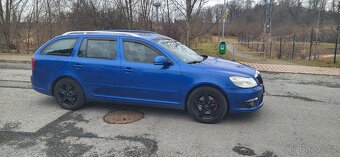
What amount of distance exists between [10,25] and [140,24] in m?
7.84

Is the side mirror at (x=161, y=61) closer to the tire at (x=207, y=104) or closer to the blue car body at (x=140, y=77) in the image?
the blue car body at (x=140, y=77)

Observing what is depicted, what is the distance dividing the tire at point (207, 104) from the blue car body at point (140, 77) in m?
0.09

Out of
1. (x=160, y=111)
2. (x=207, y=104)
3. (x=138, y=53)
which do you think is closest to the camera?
(x=207, y=104)

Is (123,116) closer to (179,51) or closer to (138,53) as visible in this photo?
(138,53)

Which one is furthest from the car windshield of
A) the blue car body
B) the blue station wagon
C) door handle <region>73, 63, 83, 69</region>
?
door handle <region>73, 63, 83, 69</region>

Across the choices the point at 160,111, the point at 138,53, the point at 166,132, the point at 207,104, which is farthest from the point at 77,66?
the point at 207,104

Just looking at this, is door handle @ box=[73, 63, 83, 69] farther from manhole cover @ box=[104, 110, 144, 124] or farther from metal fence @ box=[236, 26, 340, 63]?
metal fence @ box=[236, 26, 340, 63]

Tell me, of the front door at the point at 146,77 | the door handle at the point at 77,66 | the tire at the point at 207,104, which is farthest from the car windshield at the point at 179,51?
the door handle at the point at 77,66

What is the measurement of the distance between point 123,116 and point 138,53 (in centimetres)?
119

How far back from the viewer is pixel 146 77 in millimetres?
4949

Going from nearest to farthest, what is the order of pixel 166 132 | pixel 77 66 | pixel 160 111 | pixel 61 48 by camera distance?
pixel 166 132 → pixel 77 66 → pixel 160 111 → pixel 61 48

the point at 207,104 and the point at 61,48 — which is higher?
the point at 61,48

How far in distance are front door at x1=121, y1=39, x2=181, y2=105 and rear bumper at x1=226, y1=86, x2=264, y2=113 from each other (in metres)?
0.91

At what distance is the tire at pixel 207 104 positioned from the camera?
4.70 metres
